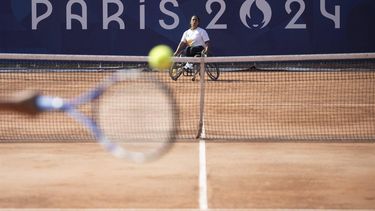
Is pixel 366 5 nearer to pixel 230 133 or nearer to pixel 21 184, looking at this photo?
pixel 230 133

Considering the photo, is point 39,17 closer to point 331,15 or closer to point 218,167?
point 331,15

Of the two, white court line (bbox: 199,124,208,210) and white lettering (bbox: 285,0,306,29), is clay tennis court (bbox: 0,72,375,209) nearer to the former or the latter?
white court line (bbox: 199,124,208,210)

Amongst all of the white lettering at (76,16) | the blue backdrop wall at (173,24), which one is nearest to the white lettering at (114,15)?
the blue backdrop wall at (173,24)

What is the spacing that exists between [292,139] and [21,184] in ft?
12.1

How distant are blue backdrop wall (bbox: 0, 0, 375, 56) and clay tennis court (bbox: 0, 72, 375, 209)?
8721 millimetres

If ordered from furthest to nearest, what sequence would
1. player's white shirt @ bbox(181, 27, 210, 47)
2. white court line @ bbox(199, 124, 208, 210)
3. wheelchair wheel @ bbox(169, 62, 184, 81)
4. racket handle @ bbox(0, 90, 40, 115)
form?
player's white shirt @ bbox(181, 27, 210, 47), wheelchair wheel @ bbox(169, 62, 184, 81), white court line @ bbox(199, 124, 208, 210), racket handle @ bbox(0, 90, 40, 115)

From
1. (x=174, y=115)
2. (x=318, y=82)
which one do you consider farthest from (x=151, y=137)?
(x=318, y=82)

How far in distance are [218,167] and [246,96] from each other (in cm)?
684

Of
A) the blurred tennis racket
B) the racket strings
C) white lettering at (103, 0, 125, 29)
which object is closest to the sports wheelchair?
white lettering at (103, 0, 125, 29)

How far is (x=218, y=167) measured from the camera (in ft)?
23.1

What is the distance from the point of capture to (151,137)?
7195 mm

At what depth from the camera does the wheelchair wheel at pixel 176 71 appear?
15.9 meters

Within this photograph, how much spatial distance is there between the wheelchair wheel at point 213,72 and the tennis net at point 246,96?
0.34 feet

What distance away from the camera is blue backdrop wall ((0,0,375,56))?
20.1 metres
